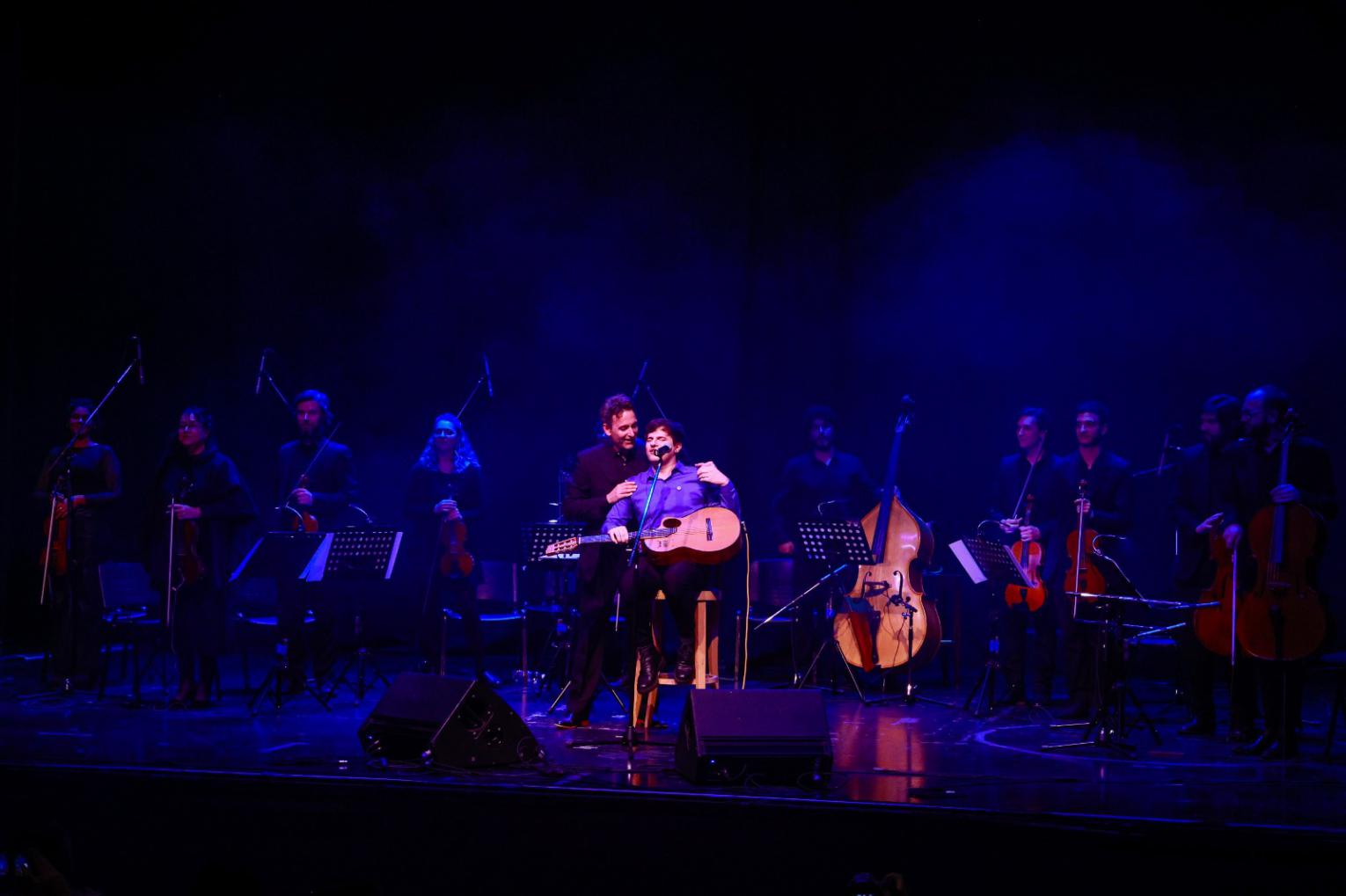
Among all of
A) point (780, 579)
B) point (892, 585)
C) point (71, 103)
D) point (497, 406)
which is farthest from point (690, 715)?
point (71, 103)

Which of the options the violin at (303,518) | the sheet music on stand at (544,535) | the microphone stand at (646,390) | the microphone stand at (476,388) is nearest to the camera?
the sheet music on stand at (544,535)

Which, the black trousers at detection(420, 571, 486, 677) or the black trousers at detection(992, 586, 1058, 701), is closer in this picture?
the black trousers at detection(992, 586, 1058, 701)

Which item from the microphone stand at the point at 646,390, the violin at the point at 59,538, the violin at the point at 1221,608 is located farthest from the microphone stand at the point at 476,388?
the violin at the point at 1221,608

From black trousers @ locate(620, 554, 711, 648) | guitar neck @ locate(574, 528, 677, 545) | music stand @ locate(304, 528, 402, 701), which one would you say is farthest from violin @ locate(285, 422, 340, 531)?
black trousers @ locate(620, 554, 711, 648)

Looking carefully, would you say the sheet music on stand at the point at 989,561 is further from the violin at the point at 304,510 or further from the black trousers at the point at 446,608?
the violin at the point at 304,510

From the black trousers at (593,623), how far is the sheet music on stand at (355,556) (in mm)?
1430

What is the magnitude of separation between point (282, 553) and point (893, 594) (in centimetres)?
384

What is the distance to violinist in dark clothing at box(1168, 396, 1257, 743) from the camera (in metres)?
6.87

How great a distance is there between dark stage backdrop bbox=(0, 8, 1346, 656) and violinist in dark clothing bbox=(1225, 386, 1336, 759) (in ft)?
9.39

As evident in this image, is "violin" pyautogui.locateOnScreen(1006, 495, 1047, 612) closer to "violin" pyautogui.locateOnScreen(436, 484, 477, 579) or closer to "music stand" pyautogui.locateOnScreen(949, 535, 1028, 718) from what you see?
"music stand" pyautogui.locateOnScreen(949, 535, 1028, 718)

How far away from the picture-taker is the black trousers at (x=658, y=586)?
6.88 metres

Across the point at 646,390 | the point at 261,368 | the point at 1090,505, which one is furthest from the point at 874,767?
the point at 261,368

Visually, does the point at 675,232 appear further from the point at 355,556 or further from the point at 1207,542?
the point at 1207,542

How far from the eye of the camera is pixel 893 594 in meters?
8.32
